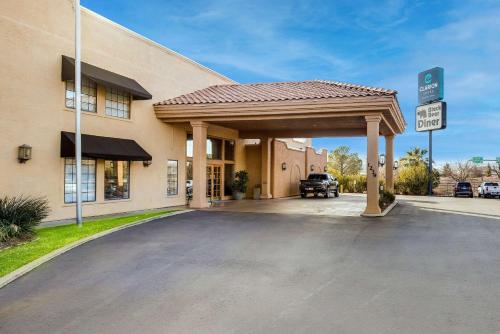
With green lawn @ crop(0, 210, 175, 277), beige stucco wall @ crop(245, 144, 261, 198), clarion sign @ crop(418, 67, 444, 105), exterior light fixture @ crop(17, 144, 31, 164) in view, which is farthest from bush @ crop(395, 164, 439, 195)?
exterior light fixture @ crop(17, 144, 31, 164)

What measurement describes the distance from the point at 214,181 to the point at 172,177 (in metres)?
4.62

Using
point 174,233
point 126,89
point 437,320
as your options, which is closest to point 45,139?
point 126,89

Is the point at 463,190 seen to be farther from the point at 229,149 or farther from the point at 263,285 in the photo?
the point at 263,285

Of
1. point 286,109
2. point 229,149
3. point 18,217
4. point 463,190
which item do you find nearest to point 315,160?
point 463,190

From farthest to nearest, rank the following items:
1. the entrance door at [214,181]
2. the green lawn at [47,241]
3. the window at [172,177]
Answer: the entrance door at [214,181], the window at [172,177], the green lawn at [47,241]

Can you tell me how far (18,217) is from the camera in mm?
11312

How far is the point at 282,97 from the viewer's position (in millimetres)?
18016

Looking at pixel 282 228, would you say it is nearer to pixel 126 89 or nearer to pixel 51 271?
pixel 51 271

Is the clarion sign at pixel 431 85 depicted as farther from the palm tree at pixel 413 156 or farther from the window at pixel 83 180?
the window at pixel 83 180

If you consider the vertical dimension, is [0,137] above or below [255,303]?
above

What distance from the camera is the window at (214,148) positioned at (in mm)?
24253

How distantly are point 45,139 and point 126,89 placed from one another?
3683mm

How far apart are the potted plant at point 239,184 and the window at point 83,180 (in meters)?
11.2

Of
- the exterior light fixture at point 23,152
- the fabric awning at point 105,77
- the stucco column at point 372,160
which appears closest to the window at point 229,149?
the fabric awning at point 105,77
